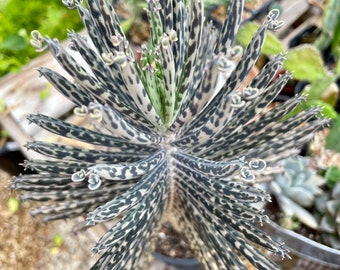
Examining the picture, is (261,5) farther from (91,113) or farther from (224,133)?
(91,113)

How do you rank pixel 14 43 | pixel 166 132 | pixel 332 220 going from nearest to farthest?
pixel 166 132
pixel 332 220
pixel 14 43

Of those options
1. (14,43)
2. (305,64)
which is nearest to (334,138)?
(305,64)

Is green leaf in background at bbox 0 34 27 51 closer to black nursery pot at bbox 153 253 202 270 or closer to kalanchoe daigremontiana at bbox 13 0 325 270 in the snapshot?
kalanchoe daigremontiana at bbox 13 0 325 270

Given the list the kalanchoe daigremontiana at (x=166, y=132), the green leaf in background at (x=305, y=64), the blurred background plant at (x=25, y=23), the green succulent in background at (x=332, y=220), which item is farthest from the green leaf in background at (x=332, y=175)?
the blurred background plant at (x=25, y=23)

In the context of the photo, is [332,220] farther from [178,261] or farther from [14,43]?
[14,43]

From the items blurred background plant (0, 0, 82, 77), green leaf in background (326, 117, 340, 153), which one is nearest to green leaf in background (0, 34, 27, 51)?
blurred background plant (0, 0, 82, 77)

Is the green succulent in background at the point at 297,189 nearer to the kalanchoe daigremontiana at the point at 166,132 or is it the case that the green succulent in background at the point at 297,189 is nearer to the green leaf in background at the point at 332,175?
the green leaf in background at the point at 332,175
